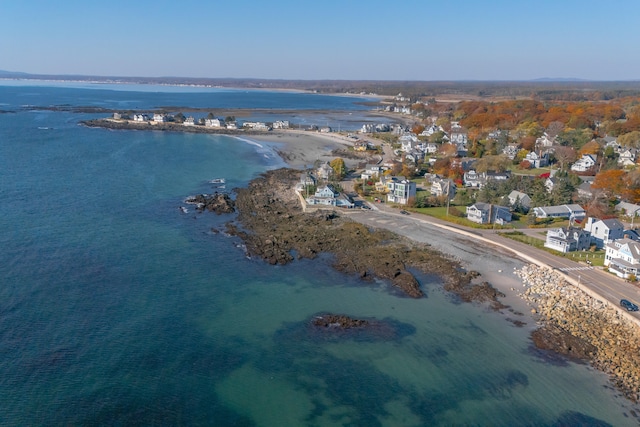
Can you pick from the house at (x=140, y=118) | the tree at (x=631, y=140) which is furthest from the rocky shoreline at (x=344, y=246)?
the house at (x=140, y=118)

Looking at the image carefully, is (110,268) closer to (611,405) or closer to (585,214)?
(611,405)

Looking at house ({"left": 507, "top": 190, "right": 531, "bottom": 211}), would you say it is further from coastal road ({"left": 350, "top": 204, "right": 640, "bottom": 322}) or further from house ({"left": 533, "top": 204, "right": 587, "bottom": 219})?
coastal road ({"left": 350, "top": 204, "right": 640, "bottom": 322})

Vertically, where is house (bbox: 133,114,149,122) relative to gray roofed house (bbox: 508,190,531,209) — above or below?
above

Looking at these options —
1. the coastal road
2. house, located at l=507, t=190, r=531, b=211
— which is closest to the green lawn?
the coastal road

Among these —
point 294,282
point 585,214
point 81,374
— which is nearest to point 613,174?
point 585,214

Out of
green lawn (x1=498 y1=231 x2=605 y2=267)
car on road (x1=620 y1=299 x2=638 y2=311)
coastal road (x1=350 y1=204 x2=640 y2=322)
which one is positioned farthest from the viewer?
green lawn (x1=498 y1=231 x2=605 y2=267)

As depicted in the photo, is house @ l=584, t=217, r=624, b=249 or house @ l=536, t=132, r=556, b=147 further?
house @ l=536, t=132, r=556, b=147

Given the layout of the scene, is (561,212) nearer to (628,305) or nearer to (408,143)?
(628,305)

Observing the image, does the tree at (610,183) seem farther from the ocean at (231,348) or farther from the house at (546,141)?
the ocean at (231,348)
